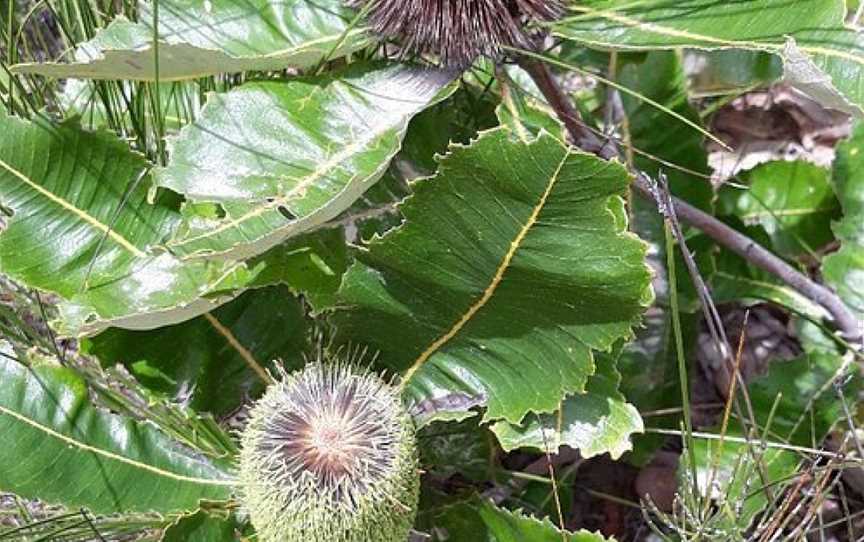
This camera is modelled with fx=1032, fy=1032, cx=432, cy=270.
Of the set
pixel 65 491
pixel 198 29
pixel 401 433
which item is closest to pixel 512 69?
pixel 198 29

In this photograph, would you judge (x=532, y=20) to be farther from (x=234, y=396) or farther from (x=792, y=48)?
(x=234, y=396)

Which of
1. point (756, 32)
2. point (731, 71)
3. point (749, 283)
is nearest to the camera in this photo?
point (756, 32)

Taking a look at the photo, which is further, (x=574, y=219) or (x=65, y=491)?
(x=65, y=491)

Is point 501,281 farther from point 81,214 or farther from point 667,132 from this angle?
point 667,132

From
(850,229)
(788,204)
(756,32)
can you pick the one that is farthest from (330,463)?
(788,204)

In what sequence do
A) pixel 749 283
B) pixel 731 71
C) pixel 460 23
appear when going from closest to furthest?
pixel 460 23 → pixel 731 71 → pixel 749 283

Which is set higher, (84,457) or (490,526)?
(84,457)
